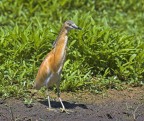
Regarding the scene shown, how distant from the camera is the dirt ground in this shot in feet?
23.2

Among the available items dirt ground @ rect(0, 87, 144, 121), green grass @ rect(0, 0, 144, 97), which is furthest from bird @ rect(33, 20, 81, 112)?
green grass @ rect(0, 0, 144, 97)

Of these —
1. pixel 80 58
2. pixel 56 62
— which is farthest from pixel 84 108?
pixel 80 58

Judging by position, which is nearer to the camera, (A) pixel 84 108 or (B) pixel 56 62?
(B) pixel 56 62

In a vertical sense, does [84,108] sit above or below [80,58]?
below

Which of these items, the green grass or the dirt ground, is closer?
the dirt ground

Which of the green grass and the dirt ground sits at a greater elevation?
the green grass

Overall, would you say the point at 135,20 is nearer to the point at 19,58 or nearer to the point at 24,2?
the point at 24,2

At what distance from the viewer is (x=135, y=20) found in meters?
11.3

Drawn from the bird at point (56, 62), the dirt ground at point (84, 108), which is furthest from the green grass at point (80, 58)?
the bird at point (56, 62)

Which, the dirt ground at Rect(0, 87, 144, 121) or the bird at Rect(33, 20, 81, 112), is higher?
the bird at Rect(33, 20, 81, 112)

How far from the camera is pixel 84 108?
748 cm

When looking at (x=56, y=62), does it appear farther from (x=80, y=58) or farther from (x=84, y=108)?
(x=80, y=58)

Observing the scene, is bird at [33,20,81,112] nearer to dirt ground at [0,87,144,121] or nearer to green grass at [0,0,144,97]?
dirt ground at [0,87,144,121]

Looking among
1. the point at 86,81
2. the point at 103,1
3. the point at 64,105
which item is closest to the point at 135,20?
the point at 103,1
